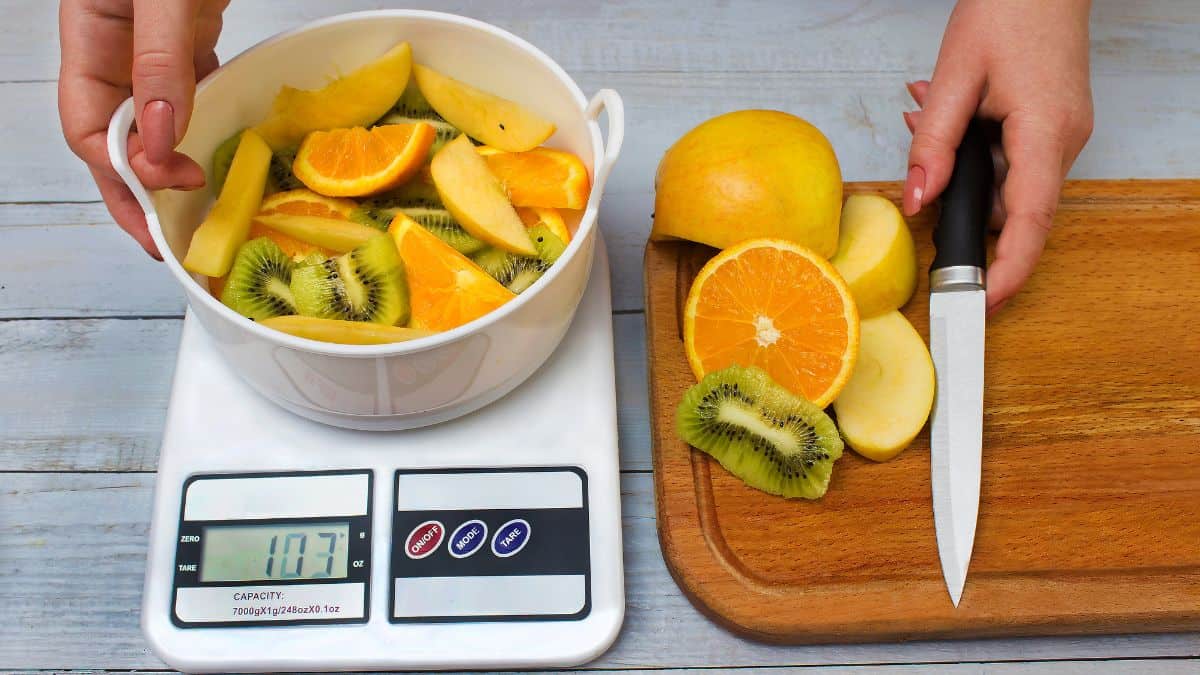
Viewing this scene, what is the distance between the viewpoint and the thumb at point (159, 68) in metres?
0.65

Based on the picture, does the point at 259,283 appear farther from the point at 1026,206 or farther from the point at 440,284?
the point at 1026,206

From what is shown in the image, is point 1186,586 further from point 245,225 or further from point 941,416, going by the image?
point 245,225

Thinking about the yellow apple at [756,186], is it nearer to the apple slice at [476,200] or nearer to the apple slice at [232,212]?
the apple slice at [476,200]

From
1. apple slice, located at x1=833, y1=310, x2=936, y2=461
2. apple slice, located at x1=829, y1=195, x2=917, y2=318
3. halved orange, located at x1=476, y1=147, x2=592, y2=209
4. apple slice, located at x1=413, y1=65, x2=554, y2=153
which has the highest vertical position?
apple slice, located at x1=413, y1=65, x2=554, y2=153

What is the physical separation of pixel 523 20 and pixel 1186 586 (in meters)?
0.91

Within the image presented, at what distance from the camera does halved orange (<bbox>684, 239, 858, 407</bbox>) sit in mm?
753

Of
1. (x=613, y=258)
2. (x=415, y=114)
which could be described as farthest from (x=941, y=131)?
(x=415, y=114)

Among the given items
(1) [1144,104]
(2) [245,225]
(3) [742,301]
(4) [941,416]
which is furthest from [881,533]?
(1) [1144,104]

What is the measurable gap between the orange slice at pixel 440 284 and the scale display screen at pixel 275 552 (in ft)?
0.60

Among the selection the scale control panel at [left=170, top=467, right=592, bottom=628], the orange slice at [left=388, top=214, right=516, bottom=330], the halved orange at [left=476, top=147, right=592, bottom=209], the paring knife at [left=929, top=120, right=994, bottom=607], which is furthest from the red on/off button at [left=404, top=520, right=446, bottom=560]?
the paring knife at [left=929, top=120, right=994, bottom=607]

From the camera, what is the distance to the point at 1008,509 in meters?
0.78

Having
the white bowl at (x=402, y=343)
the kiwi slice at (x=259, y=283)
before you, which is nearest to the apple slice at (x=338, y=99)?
the white bowl at (x=402, y=343)

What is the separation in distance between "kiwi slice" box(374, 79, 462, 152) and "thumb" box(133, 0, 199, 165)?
0.21m

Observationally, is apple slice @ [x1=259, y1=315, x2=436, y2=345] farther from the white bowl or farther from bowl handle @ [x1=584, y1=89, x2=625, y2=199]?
bowl handle @ [x1=584, y1=89, x2=625, y2=199]
